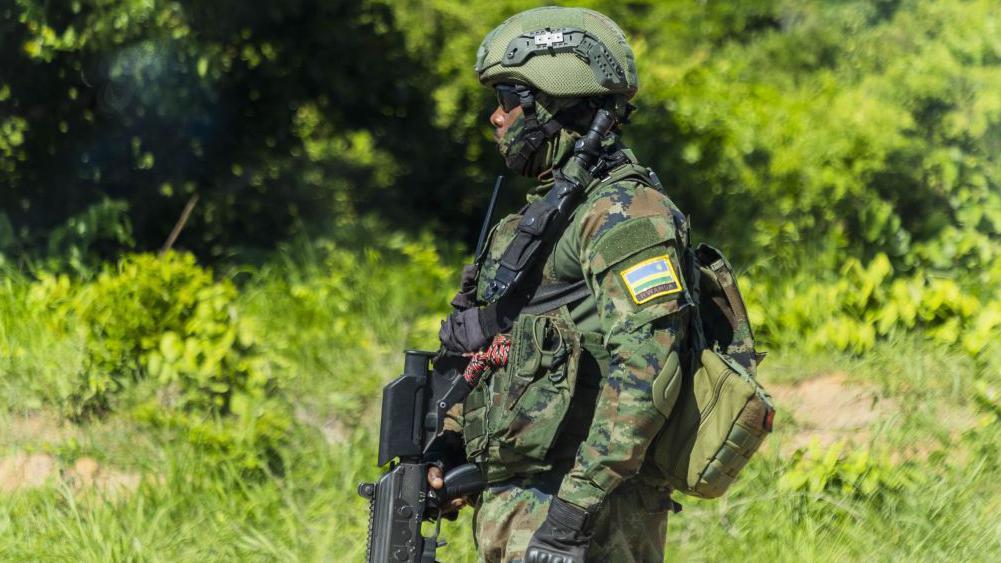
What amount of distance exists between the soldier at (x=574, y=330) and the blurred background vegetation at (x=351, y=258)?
1460 millimetres

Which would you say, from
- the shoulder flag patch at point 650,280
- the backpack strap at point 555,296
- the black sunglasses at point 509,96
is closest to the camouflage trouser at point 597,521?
the backpack strap at point 555,296

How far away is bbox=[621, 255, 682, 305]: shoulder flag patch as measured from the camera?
2340 mm

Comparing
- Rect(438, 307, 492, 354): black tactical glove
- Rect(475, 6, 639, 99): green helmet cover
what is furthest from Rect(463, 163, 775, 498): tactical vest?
Rect(475, 6, 639, 99): green helmet cover

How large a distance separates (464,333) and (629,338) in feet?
1.49

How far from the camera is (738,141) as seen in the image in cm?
706

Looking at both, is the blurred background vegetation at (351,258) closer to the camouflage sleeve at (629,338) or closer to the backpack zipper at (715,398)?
the backpack zipper at (715,398)

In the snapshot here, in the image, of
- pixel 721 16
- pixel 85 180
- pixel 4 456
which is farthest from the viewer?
pixel 721 16

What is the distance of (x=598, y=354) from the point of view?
2.51m

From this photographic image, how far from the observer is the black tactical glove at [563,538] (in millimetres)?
2332

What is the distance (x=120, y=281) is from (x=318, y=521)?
1.60 m

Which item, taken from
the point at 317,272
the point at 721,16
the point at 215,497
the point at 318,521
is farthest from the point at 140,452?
the point at 721,16

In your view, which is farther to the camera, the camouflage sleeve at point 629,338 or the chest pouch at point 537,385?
the chest pouch at point 537,385

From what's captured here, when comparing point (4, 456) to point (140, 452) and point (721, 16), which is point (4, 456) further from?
point (721, 16)

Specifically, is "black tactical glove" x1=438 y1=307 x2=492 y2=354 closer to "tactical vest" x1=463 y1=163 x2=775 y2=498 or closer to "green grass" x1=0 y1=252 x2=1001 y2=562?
"tactical vest" x1=463 y1=163 x2=775 y2=498
